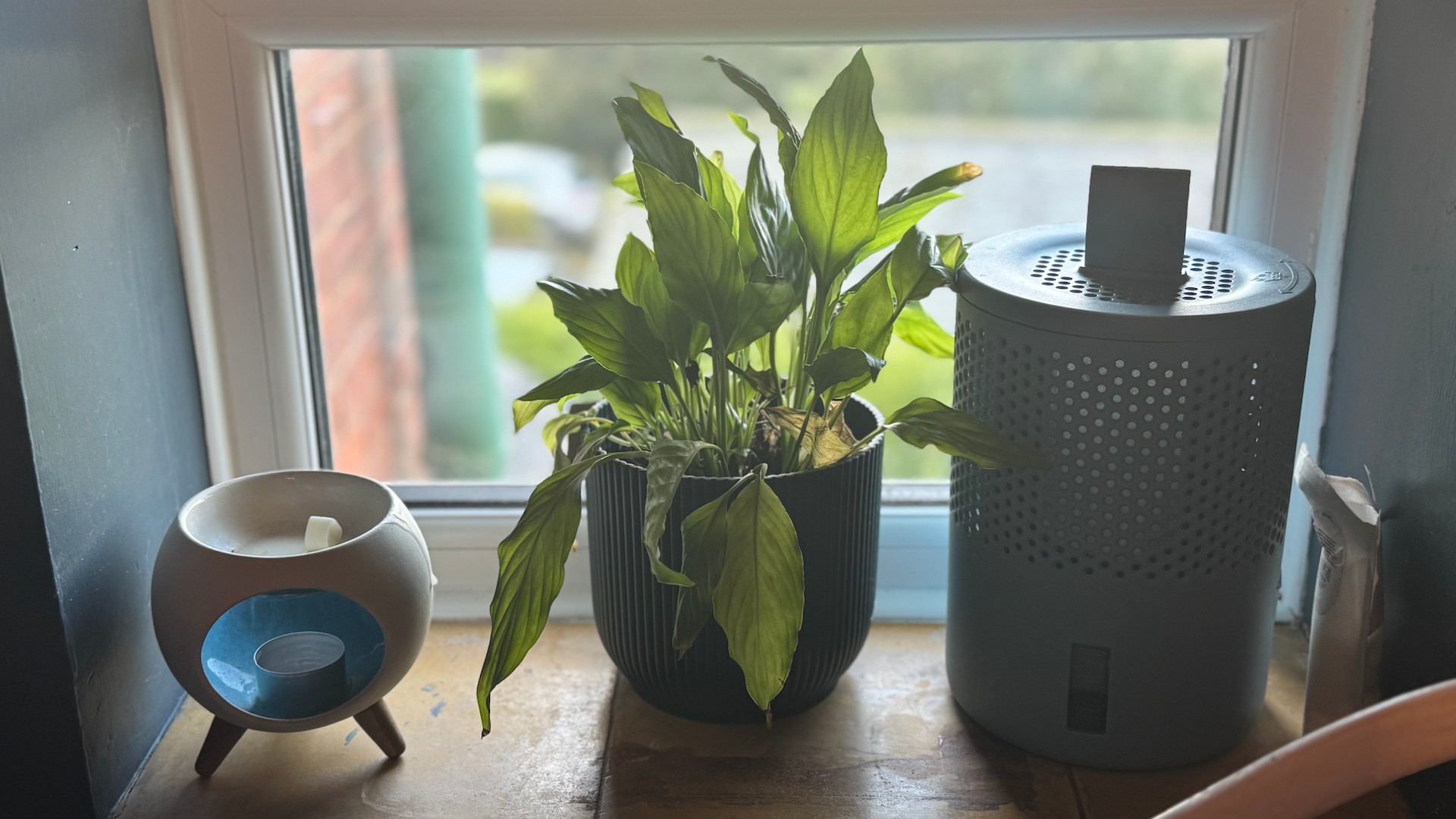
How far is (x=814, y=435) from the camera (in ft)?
3.26

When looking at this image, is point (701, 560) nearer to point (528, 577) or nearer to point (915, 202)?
point (528, 577)

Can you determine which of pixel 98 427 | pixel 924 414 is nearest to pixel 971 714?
pixel 924 414

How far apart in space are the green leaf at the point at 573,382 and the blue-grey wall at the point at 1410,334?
68 cm

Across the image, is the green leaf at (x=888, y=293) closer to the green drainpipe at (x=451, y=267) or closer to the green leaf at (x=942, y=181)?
the green leaf at (x=942, y=181)

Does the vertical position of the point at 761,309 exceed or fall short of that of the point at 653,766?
it exceeds it

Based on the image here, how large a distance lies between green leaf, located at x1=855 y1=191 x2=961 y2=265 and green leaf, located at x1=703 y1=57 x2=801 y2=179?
96mm

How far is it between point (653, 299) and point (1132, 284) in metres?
0.39

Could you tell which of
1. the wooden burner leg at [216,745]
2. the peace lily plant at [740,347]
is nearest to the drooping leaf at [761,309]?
the peace lily plant at [740,347]

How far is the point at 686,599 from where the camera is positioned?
903 millimetres

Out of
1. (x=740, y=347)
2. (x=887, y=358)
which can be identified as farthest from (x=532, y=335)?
(x=740, y=347)

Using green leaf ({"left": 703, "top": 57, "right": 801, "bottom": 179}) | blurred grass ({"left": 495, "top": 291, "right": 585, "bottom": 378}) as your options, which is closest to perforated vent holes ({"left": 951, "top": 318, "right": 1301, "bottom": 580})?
green leaf ({"left": 703, "top": 57, "right": 801, "bottom": 179})

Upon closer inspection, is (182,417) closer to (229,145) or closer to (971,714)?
(229,145)

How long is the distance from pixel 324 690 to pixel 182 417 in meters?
0.36

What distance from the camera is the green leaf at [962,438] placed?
92cm
